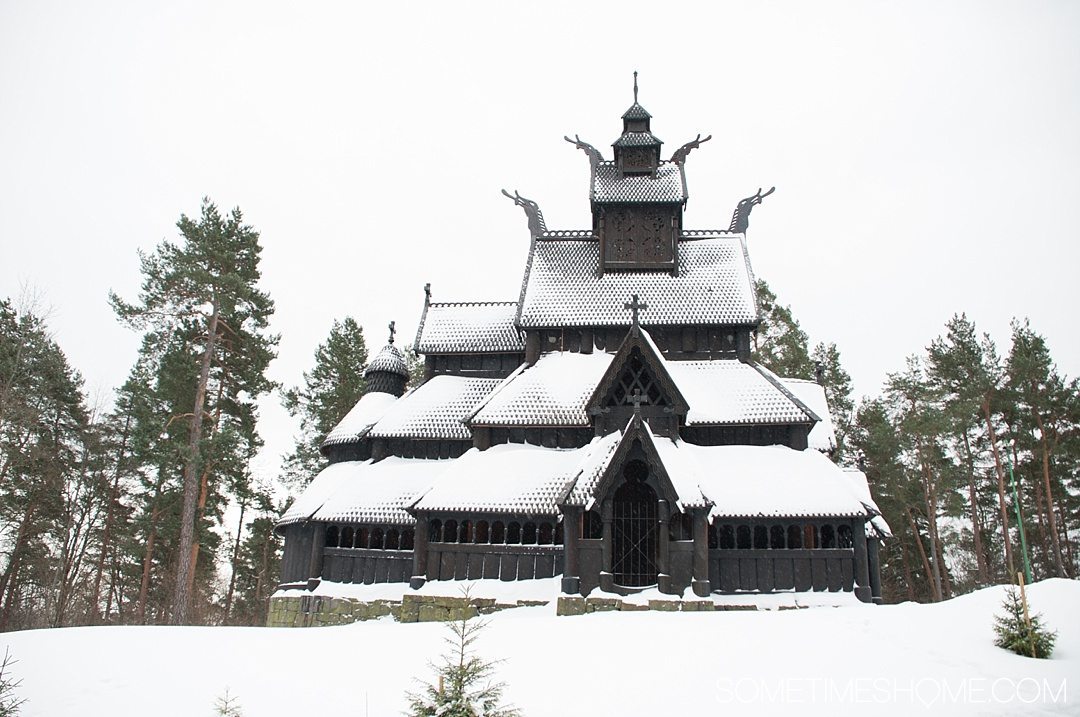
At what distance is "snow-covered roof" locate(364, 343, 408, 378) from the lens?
30.3m

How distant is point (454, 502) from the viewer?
2108cm

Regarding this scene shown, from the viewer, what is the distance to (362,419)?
28.2m

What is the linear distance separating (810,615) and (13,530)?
31.9 metres

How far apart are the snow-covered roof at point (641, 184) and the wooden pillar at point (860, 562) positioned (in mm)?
14522

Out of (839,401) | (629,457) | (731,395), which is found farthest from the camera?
(839,401)

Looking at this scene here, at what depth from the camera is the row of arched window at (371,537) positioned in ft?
75.8

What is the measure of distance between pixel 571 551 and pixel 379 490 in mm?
8139

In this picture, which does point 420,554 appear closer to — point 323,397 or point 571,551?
point 571,551

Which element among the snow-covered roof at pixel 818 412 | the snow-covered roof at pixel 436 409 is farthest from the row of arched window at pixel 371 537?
the snow-covered roof at pixel 818 412

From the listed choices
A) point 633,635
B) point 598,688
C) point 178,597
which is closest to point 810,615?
point 633,635

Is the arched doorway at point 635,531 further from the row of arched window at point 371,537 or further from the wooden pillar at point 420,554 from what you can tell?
the row of arched window at point 371,537

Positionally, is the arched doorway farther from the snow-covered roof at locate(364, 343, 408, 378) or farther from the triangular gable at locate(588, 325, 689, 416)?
the snow-covered roof at locate(364, 343, 408, 378)

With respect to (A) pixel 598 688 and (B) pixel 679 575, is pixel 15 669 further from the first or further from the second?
(B) pixel 679 575

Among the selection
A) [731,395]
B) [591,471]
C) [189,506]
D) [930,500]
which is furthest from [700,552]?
[930,500]
